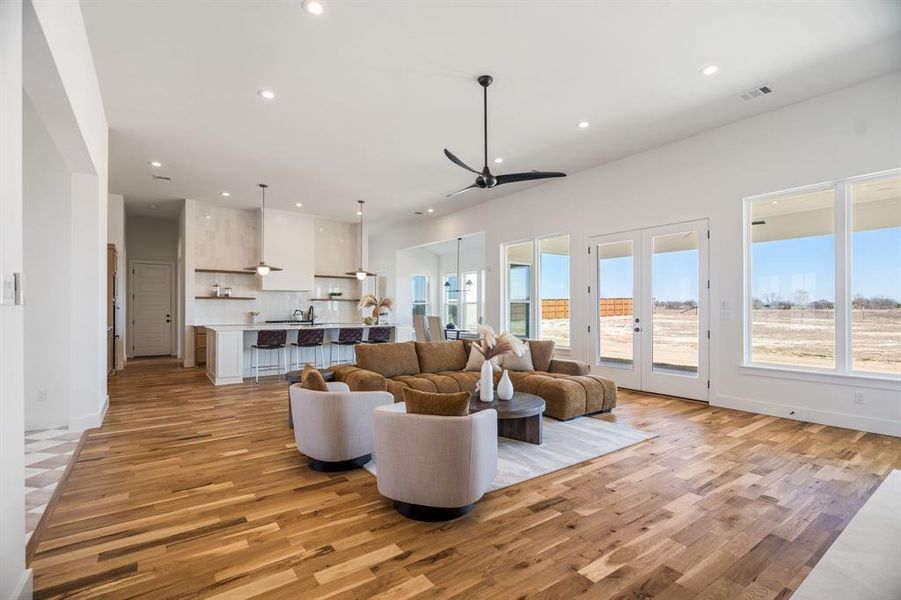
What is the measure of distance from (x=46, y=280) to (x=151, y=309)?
695 cm

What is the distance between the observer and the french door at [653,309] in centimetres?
566

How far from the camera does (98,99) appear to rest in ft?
14.2

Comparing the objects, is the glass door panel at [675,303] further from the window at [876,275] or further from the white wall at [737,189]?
the window at [876,275]

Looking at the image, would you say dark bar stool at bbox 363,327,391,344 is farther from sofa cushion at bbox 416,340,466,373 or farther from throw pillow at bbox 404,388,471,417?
throw pillow at bbox 404,388,471,417

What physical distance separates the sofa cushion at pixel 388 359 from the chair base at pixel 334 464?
1665mm

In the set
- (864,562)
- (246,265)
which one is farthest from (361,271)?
(864,562)

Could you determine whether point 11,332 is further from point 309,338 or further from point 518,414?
point 309,338

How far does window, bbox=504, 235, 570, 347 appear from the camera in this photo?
296 inches

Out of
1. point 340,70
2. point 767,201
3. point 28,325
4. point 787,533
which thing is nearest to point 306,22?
point 340,70

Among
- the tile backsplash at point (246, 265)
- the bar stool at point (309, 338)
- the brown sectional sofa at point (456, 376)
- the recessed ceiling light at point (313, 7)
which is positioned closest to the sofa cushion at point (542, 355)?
the brown sectional sofa at point (456, 376)

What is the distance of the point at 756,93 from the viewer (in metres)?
4.47

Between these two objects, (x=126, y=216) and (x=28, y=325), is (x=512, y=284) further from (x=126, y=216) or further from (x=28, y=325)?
(x=126, y=216)

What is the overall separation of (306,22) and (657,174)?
487cm

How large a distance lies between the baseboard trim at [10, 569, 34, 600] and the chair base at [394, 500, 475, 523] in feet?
5.54
